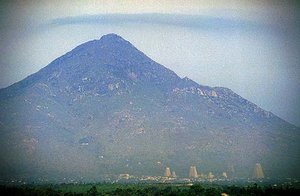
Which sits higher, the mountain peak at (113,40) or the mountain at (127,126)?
the mountain peak at (113,40)

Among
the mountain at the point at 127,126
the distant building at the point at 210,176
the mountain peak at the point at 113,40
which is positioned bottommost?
the distant building at the point at 210,176

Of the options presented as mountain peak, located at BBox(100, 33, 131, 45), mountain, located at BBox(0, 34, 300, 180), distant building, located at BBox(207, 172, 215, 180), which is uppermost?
mountain peak, located at BBox(100, 33, 131, 45)

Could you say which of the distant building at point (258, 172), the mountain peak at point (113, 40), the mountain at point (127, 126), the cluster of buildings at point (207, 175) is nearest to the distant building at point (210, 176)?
the cluster of buildings at point (207, 175)

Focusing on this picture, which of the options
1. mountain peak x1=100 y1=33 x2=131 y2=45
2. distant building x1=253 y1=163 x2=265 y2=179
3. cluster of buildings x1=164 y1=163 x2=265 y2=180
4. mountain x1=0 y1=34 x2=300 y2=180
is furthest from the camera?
mountain peak x1=100 y1=33 x2=131 y2=45

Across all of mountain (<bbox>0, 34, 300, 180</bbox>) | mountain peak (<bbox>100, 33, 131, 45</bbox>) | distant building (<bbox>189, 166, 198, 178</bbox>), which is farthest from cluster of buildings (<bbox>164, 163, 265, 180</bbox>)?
mountain peak (<bbox>100, 33, 131, 45</bbox>)

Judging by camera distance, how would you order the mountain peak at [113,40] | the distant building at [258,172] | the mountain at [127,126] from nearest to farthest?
1. the mountain at [127,126]
2. the distant building at [258,172]
3. the mountain peak at [113,40]

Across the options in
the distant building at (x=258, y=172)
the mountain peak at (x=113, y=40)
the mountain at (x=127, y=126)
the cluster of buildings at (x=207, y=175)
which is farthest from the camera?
the mountain peak at (x=113, y=40)

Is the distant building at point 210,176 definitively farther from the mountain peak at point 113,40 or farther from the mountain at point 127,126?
the mountain peak at point 113,40

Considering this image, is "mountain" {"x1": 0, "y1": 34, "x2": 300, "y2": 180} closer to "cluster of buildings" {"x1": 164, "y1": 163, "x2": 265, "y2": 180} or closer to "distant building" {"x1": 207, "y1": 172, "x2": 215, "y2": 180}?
"cluster of buildings" {"x1": 164, "y1": 163, "x2": 265, "y2": 180}

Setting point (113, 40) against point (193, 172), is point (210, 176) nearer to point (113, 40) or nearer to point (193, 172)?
point (193, 172)

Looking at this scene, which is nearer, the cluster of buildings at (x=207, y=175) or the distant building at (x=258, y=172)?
the cluster of buildings at (x=207, y=175)
